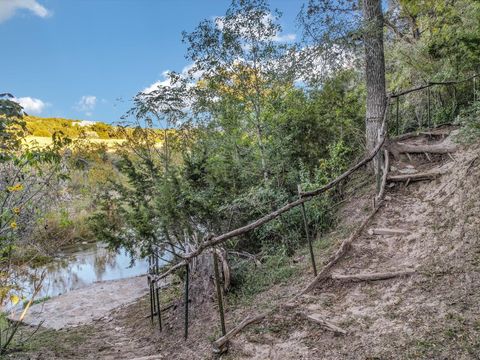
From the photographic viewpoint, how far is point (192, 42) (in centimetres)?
842

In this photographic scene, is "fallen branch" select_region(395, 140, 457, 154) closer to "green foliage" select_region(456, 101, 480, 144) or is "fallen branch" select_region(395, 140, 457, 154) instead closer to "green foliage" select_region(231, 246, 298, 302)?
"green foliage" select_region(456, 101, 480, 144)

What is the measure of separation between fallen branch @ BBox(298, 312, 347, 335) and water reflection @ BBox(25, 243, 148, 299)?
8.76 metres

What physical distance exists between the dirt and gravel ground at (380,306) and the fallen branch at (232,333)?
0.07m

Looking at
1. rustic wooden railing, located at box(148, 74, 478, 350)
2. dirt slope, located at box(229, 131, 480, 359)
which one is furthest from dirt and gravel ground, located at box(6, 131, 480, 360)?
rustic wooden railing, located at box(148, 74, 478, 350)

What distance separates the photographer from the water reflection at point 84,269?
472 inches

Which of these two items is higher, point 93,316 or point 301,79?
point 301,79

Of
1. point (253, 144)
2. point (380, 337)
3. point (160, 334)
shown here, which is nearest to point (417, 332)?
point (380, 337)

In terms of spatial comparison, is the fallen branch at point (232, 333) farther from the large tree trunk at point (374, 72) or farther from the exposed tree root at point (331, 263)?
the large tree trunk at point (374, 72)

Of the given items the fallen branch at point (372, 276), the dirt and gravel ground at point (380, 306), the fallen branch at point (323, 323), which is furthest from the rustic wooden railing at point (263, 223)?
the fallen branch at point (323, 323)

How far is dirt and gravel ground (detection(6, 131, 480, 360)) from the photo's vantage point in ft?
9.94

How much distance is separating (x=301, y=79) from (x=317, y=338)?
5.87 m

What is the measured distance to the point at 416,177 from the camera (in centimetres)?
621

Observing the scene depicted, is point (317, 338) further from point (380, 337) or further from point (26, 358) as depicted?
point (26, 358)

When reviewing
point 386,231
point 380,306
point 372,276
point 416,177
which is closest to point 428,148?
point 416,177
